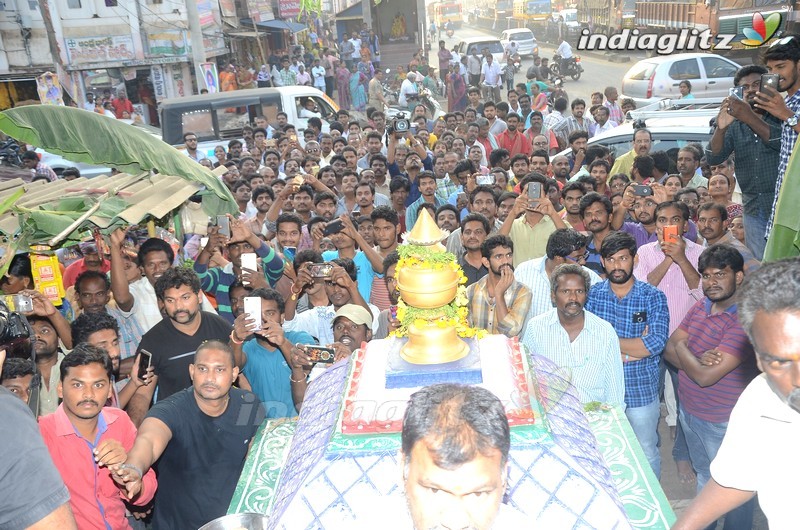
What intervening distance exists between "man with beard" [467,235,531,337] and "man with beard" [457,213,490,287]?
2.29 feet

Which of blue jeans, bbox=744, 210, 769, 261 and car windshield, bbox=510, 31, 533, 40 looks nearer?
blue jeans, bbox=744, 210, 769, 261

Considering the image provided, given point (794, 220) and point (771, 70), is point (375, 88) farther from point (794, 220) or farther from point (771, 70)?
point (794, 220)

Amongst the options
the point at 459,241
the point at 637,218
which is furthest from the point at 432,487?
the point at 637,218

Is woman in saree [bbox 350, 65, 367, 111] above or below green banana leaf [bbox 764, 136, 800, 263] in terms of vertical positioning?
below

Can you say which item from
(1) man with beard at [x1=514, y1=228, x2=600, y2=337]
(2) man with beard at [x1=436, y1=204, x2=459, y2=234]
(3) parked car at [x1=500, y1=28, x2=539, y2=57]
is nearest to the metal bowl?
(1) man with beard at [x1=514, y1=228, x2=600, y2=337]

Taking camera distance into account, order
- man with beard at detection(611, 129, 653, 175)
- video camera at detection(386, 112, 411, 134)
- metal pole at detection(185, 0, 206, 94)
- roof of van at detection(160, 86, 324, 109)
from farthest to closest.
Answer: metal pole at detection(185, 0, 206, 94)
roof of van at detection(160, 86, 324, 109)
video camera at detection(386, 112, 411, 134)
man with beard at detection(611, 129, 653, 175)

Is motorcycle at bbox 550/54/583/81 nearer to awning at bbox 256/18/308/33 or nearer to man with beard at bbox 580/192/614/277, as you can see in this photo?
awning at bbox 256/18/308/33

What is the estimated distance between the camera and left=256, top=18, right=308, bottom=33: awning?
A: 3027cm

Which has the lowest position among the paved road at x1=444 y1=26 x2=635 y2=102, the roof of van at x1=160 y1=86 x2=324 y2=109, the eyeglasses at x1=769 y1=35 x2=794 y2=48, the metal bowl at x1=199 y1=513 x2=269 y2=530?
the paved road at x1=444 y1=26 x2=635 y2=102

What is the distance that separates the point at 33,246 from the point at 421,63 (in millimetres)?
23509

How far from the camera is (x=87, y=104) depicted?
21438mm

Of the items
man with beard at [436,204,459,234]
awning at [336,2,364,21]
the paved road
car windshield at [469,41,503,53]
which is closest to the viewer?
man with beard at [436,204,459,234]

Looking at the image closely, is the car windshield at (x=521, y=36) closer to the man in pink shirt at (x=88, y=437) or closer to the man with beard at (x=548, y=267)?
the man with beard at (x=548, y=267)
